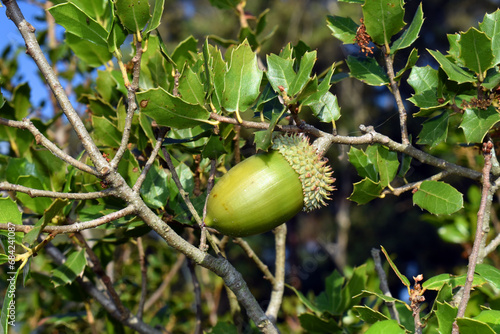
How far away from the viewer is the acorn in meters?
1.04

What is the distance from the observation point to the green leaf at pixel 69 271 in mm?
1436

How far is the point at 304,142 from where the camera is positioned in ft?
3.73

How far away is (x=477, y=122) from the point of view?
1192mm

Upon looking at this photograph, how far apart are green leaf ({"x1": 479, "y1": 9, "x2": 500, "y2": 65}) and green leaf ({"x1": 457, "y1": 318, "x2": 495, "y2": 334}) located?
725 mm

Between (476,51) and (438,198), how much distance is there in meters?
0.40

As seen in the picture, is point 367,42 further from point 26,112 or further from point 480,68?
point 26,112

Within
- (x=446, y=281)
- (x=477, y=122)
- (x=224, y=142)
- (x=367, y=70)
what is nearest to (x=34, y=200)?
(x=224, y=142)

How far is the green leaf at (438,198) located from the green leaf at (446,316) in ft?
0.96

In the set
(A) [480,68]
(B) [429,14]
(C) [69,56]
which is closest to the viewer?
(A) [480,68]

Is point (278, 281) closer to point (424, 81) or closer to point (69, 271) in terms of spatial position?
point (69, 271)

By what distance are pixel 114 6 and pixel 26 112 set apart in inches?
37.2

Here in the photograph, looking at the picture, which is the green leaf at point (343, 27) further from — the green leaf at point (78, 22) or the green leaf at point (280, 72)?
the green leaf at point (78, 22)

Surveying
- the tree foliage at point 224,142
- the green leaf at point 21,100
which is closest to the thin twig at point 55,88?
the tree foliage at point 224,142

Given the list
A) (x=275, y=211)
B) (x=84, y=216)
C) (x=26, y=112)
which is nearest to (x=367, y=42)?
(x=275, y=211)
